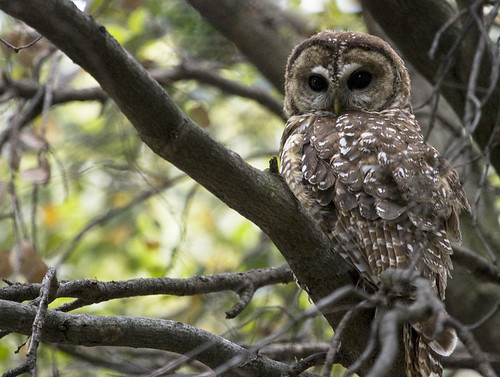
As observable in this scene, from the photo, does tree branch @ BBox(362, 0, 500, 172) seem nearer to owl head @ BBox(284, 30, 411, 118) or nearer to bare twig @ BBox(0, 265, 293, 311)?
owl head @ BBox(284, 30, 411, 118)

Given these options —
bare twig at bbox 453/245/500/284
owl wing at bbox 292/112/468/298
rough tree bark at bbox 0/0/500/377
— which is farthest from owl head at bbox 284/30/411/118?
rough tree bark at bbox 0/0/500/377

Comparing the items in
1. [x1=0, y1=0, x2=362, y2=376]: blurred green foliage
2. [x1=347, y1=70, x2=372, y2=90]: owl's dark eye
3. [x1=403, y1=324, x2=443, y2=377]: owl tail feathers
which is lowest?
[x1=403, y1=324, x2=443, y2=377]: owl tail feathers

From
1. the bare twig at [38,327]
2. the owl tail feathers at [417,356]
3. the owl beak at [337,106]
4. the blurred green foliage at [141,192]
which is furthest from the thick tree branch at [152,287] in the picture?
the owl beak at [337,106]

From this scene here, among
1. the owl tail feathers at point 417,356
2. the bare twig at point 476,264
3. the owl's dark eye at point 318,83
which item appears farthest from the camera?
the owl's dark eye at point 318,83

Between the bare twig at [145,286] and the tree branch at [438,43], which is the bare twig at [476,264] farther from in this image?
the bare twig at [145,286]

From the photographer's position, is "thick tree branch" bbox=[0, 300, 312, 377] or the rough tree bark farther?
"thick tree branch" bbox=[0, 300, 312, 377]

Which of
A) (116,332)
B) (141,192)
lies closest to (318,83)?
(141,192)

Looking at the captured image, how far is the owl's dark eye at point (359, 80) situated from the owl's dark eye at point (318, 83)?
0.13 metres

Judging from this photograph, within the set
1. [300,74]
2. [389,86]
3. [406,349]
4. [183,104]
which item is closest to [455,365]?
[406,349]

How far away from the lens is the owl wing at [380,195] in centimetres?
263

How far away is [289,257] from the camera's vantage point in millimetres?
2297

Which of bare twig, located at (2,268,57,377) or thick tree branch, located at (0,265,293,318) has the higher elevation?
thick tree branch, located at (0,265,293,318)

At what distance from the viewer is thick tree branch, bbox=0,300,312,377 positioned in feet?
6.07

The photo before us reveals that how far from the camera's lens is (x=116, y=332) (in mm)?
1989
